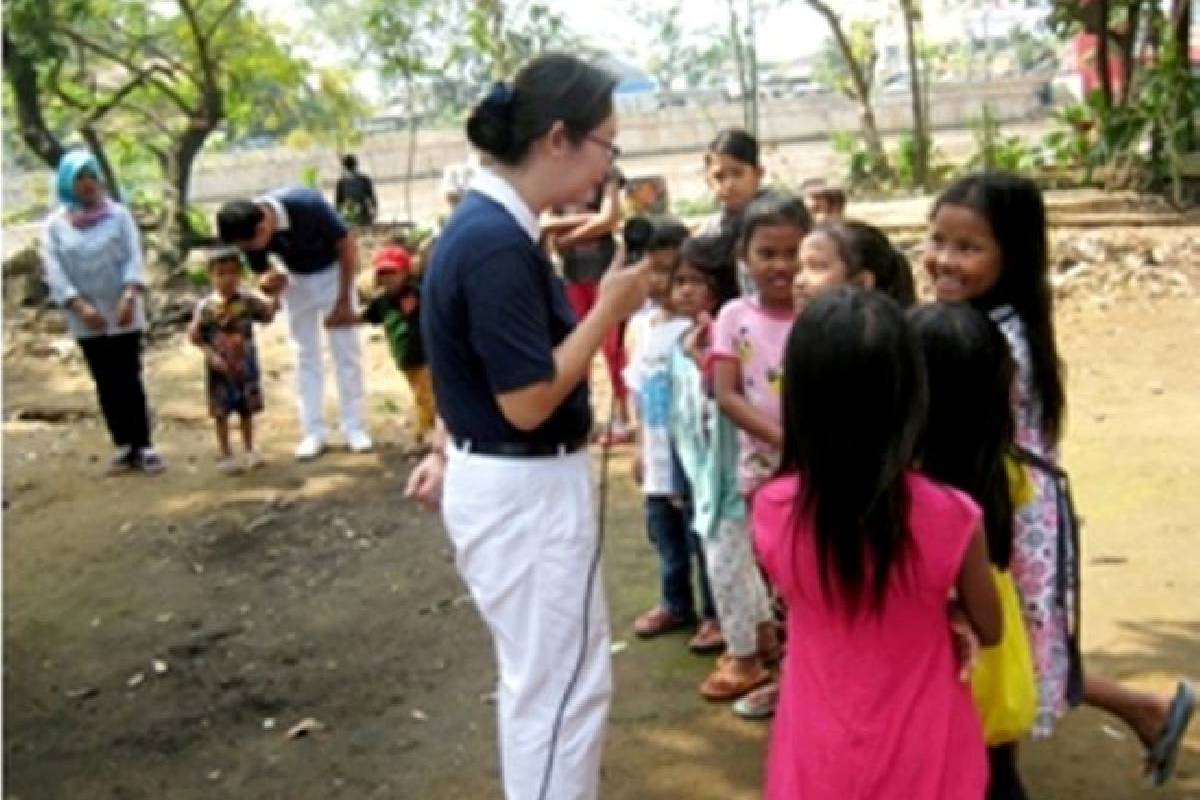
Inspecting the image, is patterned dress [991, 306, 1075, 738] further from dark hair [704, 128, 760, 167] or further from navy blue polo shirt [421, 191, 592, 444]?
dark hair [704, 128, 760, 167]

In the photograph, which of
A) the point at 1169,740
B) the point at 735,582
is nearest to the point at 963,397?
the point at 1169,740

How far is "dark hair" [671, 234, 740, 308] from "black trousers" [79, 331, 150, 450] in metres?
3.84

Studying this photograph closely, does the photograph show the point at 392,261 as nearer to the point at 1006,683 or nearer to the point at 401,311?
the point at 401,311

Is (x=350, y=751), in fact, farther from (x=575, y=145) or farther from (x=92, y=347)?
(x=92, y=347)

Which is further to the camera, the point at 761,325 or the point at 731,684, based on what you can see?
the point at 731,684

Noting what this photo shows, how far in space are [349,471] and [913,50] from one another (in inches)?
411

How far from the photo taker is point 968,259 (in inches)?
95.5

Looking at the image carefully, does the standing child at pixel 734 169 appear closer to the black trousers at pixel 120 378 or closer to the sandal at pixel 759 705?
the sandal at pixel 759 705

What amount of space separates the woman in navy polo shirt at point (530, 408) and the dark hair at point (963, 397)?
0.51m

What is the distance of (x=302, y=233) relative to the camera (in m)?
6.16

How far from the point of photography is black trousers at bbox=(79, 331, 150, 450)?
21.0 ft

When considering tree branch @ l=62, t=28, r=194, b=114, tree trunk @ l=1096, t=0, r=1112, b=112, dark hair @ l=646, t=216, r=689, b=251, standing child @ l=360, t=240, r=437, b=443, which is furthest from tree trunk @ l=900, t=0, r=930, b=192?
dark hair @ l=646, t=216, r=689, b=251

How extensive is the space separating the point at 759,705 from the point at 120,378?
4.21 metres

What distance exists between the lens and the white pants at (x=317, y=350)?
634 cm
